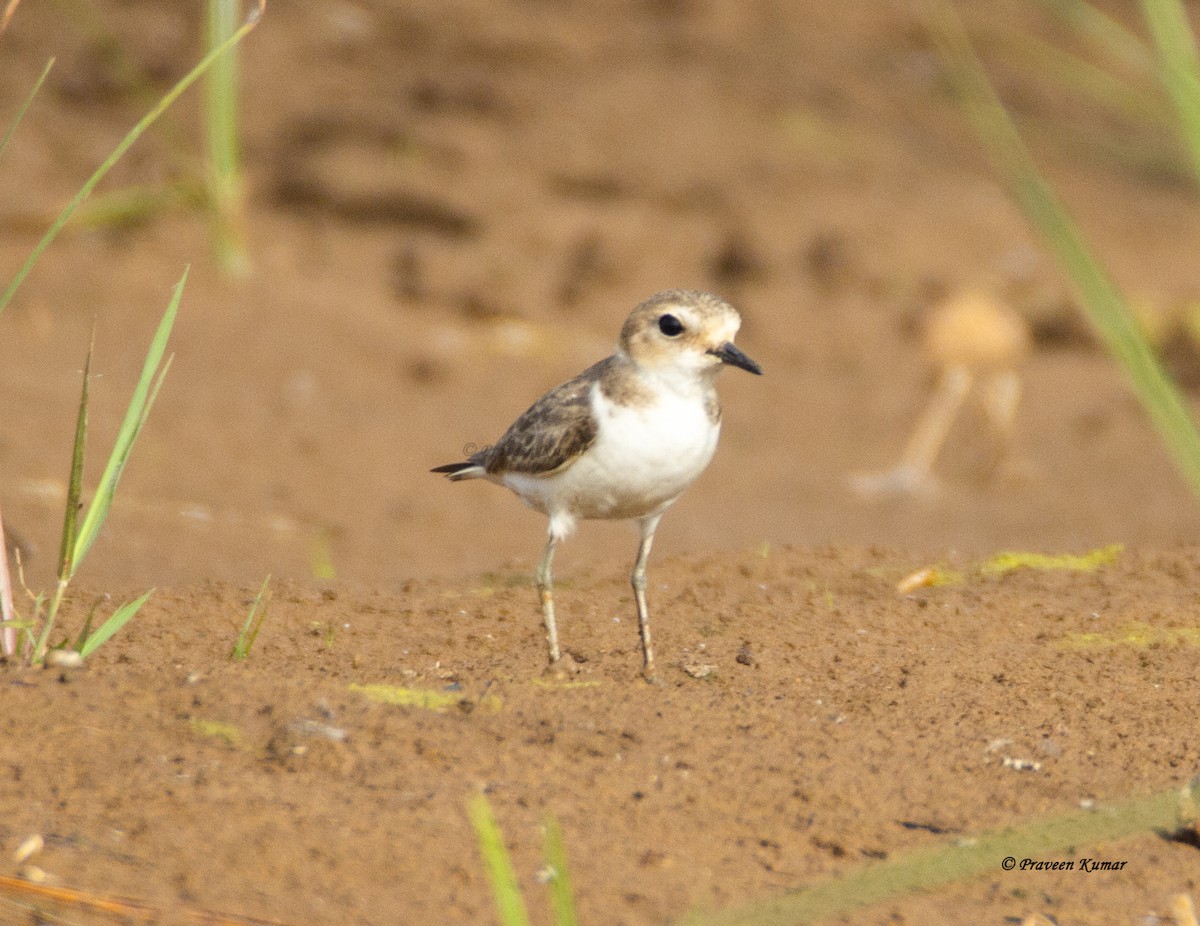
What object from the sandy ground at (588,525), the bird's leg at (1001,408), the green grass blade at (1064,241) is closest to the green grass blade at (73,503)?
the sandy ground at (588,525)

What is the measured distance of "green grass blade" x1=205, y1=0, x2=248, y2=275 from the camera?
30.7ft

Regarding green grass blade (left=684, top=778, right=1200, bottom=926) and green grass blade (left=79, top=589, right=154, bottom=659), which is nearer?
green grass blade (left=684, top=778, right=1200, bottom=926)

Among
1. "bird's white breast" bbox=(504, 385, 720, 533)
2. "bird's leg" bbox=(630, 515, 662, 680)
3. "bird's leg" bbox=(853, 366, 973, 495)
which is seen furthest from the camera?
"bird's leg" bbox=(853, 366, 973, 495)

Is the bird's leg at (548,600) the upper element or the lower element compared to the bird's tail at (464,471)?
upper

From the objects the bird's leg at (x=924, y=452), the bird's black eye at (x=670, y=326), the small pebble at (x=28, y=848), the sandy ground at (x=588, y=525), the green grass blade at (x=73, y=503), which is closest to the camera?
the small pebble at (x=28, y=848)

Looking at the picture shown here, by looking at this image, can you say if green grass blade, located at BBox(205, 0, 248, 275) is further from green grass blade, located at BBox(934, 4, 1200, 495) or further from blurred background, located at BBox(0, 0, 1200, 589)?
green grass blade, located at BBox(934, 4, 1200, 495)

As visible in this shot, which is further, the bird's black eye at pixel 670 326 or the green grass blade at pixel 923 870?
the bird's black eye at pixel 670 326

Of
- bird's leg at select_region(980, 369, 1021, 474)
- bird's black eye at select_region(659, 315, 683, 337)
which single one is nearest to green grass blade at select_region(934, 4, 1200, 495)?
bird's black eye at select_region(659, 315, 683, 337)

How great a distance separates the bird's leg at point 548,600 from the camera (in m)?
4.09

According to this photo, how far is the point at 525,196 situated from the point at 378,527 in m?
4.65

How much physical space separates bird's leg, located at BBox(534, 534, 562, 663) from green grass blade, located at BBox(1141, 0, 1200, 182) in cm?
263

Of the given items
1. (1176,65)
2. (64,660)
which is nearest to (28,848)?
(64,660)

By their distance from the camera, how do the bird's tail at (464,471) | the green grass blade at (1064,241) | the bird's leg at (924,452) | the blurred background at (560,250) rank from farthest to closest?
1. the bird's leg at (924,452)
2. the blurred background at (560,250)
3. the bird's tail at (464,471)
4. the green grass blade at (1064,241)

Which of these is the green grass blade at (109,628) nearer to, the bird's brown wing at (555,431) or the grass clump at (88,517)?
the grass clump at (88,517)
